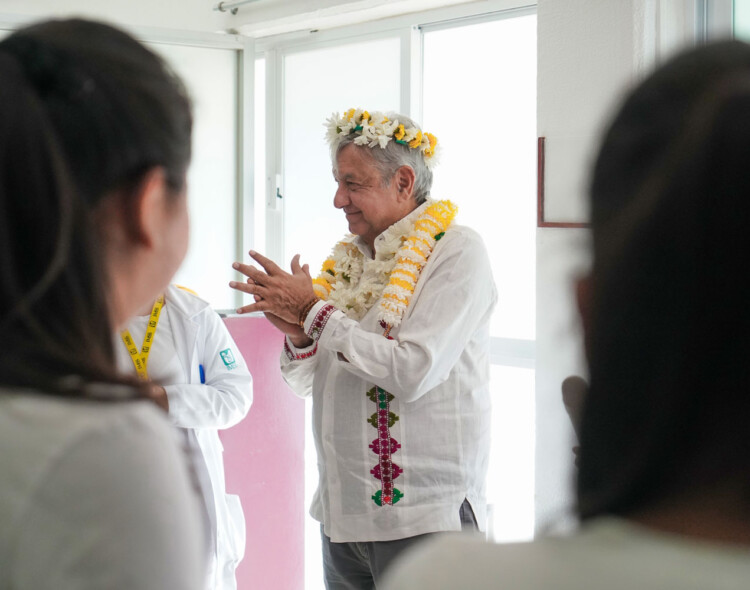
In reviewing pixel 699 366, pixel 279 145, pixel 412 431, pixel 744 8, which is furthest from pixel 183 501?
pixel 279 145

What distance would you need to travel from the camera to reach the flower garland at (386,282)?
2.04 m

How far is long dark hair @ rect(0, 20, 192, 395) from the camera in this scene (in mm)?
657

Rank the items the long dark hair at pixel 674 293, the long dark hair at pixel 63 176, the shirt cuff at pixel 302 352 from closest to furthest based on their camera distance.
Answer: the long dark hair at pixel 674 293, the long dark hair at pixel 63 176, the shirt cuff at pixel 302 352

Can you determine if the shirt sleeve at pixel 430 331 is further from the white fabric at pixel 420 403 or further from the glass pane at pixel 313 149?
the glass pane at pixel 313 149

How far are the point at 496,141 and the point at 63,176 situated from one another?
2.89 meters

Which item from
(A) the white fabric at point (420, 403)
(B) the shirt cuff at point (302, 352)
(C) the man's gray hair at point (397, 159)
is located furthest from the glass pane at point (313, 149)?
(A) the white fabric at point (420, 403)

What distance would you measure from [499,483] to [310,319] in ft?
5.53

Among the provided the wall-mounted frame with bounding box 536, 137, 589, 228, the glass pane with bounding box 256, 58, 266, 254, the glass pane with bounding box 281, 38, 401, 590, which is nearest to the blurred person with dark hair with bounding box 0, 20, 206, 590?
the wall-mounted frame with bounding box 536, 137, 589, 228

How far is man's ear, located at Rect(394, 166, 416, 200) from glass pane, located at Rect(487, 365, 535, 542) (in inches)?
52.6

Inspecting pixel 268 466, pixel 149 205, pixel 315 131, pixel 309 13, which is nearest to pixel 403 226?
pixel 268 466

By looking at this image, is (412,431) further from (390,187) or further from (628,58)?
(628,58)

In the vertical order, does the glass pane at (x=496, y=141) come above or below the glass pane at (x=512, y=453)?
above

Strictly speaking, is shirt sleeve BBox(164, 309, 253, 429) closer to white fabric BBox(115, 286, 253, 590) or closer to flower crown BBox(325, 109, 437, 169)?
white fabric BBox(115, 286, 253, 590)

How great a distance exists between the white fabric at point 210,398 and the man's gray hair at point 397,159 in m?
0.61
